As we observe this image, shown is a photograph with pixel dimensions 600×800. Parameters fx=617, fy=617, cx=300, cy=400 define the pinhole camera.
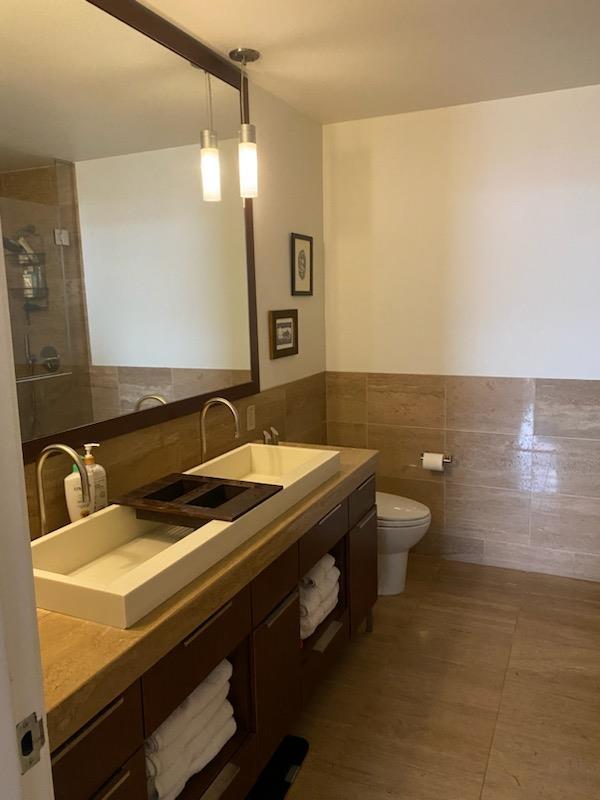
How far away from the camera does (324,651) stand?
7.36 ft

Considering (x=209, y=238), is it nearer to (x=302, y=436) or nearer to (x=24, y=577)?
(x=302, y=436)

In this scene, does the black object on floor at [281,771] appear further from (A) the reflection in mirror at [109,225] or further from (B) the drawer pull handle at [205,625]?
(A) the reflection in mirror at [109,225]

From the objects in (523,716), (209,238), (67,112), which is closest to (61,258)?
(67,112)

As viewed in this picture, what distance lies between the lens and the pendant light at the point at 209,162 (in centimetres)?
235

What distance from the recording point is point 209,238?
252 cm

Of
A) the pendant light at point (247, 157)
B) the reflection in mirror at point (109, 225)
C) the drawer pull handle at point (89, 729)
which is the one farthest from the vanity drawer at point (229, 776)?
the pendant light at point (247, 157)

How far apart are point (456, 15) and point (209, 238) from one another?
3.90 ft

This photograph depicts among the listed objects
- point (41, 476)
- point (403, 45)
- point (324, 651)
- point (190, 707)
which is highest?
point (403, 45)

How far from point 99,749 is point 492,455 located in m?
2.57

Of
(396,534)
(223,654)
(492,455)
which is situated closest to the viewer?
(223,654)

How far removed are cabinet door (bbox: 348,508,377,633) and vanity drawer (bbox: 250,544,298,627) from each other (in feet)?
1.71

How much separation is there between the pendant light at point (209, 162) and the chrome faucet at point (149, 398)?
807mm

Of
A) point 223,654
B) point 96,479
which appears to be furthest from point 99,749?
point 96,479

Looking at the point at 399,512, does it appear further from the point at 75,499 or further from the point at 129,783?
the point at 129,783
